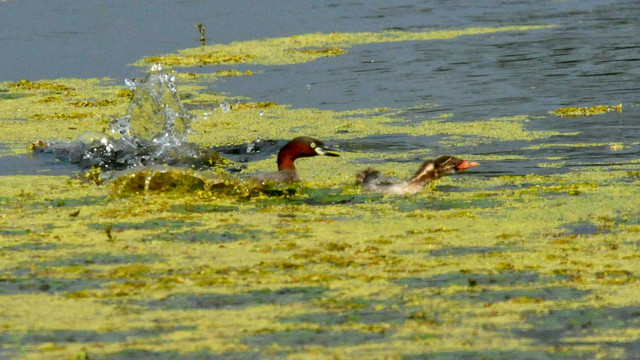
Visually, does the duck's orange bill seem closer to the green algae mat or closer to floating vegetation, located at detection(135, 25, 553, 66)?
the green algae mat

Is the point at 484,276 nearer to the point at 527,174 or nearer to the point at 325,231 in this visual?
the point at 325,231

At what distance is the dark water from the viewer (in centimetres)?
1259

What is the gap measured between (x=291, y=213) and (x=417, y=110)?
5.71m

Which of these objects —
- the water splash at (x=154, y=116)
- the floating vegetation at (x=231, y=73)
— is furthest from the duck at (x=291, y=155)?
the floating vegetation at (x=231, y=73)

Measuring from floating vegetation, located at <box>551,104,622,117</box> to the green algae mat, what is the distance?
2571 mm

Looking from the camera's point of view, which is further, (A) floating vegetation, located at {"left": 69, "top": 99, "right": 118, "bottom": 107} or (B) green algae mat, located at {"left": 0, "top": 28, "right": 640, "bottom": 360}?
(A) floating vegetation, located at {"left": 69, "top": 99, "right": 118, "bottom": 107}

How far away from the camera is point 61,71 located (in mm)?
19328

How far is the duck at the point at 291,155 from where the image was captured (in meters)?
9.77

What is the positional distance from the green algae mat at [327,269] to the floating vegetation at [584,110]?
8.44ft

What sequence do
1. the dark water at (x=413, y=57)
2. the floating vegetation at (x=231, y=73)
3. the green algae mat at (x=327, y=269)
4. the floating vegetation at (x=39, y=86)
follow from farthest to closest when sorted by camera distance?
the floating vegetation at (x=231, y=73) < the floating vegetation at (x=39, y=86) < the dark water at (x=413, y=57) < the green algae mat at (x=327, y=269)

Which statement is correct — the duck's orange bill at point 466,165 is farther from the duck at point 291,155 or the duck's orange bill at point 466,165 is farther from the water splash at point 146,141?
the water splash at point 146,141

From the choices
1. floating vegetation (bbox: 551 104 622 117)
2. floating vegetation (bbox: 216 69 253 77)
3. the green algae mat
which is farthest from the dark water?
the green algae mat

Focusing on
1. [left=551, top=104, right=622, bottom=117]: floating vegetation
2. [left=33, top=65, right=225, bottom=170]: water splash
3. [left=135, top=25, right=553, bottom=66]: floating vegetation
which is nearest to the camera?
[left=33, top=65, right=225, bottom=170]: water splash

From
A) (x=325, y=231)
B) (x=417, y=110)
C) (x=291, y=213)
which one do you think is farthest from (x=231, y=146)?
(x=325, y=231)
